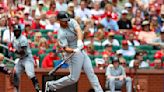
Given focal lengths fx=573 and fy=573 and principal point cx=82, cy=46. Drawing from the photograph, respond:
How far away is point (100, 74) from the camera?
14555mm

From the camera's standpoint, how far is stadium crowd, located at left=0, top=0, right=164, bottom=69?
15133 mm

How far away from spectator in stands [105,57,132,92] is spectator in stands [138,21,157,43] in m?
2.43

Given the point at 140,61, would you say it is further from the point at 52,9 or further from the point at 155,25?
the point at 52,9

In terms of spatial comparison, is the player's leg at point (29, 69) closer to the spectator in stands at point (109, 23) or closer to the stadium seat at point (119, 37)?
the stadium seat at point (119, 37)

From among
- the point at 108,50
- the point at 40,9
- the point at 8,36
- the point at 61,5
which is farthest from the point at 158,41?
the point at 8,36

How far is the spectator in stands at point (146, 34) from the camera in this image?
16438 mm

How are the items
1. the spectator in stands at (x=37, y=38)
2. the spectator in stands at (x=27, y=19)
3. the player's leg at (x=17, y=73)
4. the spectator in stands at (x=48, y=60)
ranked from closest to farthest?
the player's leg at (x=17, y=73) < the spectator in stands at (x=48, y=60) < the spectator in stands at (x=37, y=38) < the spectator in stands at (x=27, y=19)

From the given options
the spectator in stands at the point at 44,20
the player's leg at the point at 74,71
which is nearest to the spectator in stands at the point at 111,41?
the spectator in stands at the point at 44,20

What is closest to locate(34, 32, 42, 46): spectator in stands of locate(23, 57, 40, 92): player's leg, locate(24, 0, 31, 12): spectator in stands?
locate(24, 0, 31, 12): spectator in stands

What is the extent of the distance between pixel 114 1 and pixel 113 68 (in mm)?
4310

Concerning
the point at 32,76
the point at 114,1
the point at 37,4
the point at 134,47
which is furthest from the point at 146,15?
the point at 32,76

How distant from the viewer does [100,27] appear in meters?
16.4

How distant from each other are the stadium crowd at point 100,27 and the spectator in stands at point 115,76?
23.3 inches

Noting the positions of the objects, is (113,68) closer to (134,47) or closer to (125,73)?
(125,73)
